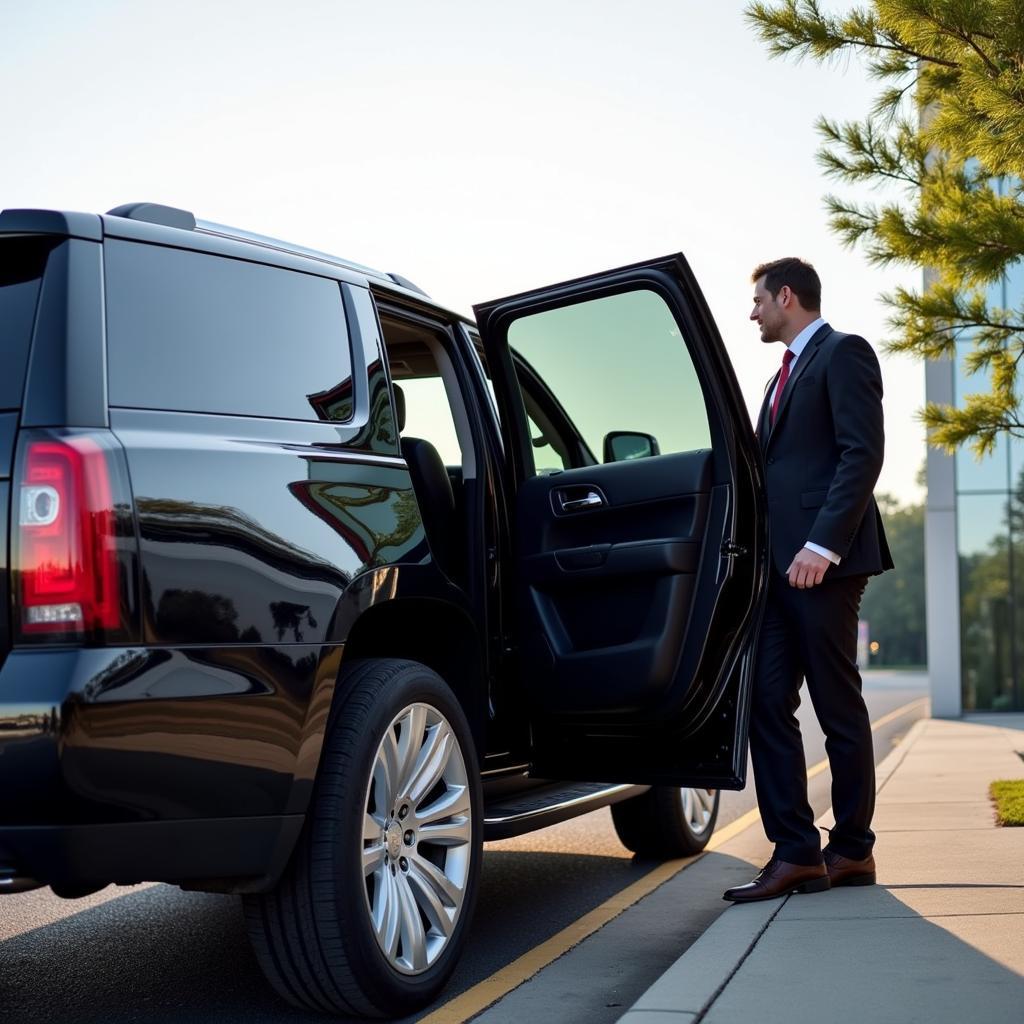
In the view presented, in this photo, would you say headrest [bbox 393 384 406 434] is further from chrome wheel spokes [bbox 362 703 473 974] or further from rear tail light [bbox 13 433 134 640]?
rear tail light [bbox 13 433 134 640]

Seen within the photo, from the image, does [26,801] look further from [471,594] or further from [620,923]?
[620,923]

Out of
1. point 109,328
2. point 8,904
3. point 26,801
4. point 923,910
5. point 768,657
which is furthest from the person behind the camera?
point 8,904

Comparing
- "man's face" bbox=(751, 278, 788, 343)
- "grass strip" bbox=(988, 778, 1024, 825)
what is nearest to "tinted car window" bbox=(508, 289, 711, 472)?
"man's face" bbox=(751, 278, 788, 343)

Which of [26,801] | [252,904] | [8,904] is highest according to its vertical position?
[26,801]

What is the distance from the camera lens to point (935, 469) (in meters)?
19.6

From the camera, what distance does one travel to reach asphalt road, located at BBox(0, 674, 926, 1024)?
4117mm

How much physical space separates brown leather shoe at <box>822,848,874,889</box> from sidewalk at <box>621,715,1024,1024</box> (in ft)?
0.23

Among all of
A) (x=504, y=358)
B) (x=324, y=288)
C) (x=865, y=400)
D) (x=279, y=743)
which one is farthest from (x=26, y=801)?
→ (x=865, y=400)

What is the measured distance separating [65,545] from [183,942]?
7.73ft

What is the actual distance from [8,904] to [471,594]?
2528 mm

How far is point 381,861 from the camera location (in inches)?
150

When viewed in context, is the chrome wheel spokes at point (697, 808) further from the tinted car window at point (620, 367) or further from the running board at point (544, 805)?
the tinted car window at point (620, 367)

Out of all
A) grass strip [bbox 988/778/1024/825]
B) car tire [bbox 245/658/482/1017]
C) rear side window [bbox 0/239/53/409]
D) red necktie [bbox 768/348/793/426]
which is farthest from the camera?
grass strip [bbox 988/778/1024/825]

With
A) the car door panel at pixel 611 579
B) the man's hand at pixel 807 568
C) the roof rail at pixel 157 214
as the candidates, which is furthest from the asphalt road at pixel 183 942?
the roof rail at pixel 157 214
